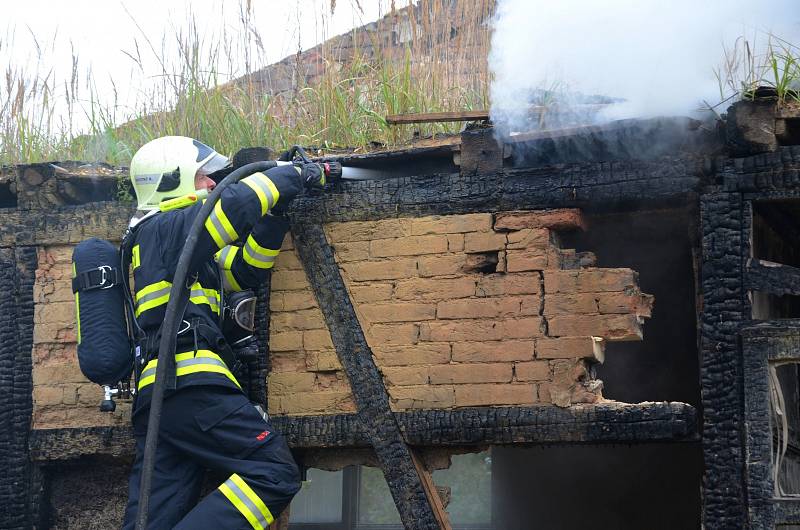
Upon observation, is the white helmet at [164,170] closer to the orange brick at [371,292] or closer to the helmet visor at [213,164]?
the helmet visor at [213,164]

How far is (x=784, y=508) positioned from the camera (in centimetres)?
475

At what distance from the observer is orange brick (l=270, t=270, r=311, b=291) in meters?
5.66

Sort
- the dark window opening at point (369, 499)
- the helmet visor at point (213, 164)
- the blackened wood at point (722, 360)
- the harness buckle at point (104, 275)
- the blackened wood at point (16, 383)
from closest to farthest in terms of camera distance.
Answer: the blackened wood at point (722, 360) → the harness buckle at point (104, 275) → the helmet visor at point (213, 164) → the blackened wood at point (16, 383) → the dark window opening at point (369, 499)

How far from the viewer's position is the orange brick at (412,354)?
211 inches

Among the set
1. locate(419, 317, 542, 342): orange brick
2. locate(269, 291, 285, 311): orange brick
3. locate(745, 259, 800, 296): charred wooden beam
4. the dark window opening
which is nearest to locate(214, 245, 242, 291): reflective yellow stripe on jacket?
locate(269, 291, 285, 311): orange brick

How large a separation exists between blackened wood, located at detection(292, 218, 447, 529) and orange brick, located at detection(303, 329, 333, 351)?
0.04 m

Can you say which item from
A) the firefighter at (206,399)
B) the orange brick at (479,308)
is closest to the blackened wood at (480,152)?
the orange brick at (479,308)

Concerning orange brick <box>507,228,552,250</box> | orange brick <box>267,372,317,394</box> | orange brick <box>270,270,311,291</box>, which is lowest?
orange brick <box>267,372,317,394</box>

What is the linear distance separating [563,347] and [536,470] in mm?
3744

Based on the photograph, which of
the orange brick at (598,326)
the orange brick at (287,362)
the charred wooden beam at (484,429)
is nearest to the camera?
the charred wooden beam at (484,429)

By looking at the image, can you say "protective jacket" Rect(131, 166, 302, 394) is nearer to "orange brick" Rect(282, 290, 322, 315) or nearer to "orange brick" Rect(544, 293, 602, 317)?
"orange brick" Rect(282, 290, 322, 315)

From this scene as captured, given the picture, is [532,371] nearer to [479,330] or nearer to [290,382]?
[479,330]

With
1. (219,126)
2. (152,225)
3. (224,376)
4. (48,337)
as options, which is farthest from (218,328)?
(219,126)

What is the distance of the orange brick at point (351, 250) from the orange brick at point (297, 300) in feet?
0.83
